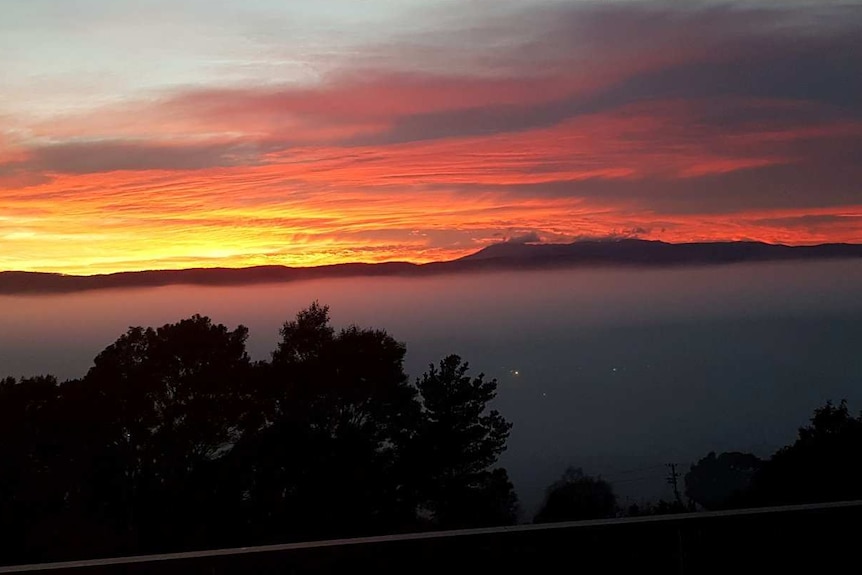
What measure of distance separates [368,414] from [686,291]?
23.4 metres

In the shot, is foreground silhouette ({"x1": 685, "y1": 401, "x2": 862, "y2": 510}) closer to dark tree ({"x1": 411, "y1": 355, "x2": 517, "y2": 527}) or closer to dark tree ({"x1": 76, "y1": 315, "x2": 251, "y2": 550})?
dark tree ({"x1": 411, "y1": 355, "x2": 517, "y2": 527})

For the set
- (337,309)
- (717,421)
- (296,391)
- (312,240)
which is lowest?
(717,421)

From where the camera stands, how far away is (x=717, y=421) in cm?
3098

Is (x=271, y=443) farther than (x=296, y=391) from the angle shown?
No

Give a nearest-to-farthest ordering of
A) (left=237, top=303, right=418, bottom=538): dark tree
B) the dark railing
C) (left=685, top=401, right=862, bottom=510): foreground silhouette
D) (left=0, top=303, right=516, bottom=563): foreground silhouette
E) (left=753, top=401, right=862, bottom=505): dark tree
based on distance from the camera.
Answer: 1. the dark railing
2. (left=685, top=401, right=862, bottom=510): foreground silhouette
3. (left=753, top=401, right=862, bottom=505): dark tree
4. (left=0, top=303, right=516, bottom=563): foreground silhouette
5. (left=237, top=303, right=418, bottom=538): dark tree

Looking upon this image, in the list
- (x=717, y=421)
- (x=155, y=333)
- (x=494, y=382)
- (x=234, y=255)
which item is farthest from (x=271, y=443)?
(x=717, y=421)

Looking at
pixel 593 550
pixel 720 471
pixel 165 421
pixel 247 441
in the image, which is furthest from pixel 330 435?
pixel 593 550

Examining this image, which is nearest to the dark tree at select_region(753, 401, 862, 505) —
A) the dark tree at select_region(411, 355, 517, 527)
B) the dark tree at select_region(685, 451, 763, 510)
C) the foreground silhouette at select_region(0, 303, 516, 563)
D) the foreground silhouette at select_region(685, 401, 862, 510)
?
the foreground silhouette at select_region(685, 401, 862, 510)

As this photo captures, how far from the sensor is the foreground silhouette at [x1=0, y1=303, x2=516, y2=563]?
1565 cm

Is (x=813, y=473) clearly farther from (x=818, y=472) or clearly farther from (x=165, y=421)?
(x=165, y=421)

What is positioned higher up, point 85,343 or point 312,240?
point 312,240

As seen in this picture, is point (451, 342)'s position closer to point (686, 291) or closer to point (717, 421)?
point (717, 421)

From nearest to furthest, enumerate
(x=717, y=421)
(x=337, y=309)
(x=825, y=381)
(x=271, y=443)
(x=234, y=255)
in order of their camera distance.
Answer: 1. (x=271, y=443)
2. (x=337, y=309)
3. (x=234, y=255)
4. (x=825, y=381)
5. (x=717, y=421)

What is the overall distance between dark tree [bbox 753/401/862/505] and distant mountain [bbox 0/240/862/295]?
16213mm
